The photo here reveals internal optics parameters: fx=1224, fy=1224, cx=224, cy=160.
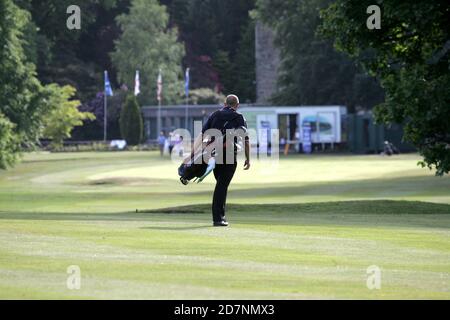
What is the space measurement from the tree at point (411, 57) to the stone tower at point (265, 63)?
282 feet

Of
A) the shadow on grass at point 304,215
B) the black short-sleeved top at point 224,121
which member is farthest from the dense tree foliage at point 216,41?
the black short-sleeved top at point 224,121

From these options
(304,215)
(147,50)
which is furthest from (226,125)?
(147,50)

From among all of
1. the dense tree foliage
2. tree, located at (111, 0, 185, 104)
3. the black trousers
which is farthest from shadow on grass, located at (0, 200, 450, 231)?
the dense tree foliage

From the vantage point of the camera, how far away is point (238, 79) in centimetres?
12962

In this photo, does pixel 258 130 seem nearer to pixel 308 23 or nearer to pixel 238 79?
pixel 308 23

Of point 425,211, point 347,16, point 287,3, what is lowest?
point 425,211

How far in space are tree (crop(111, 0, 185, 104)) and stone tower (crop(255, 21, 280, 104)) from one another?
759 cm

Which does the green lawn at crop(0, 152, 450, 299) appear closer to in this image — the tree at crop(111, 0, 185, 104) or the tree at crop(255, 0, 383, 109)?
the tree at crop(255, 0, 383, 109)

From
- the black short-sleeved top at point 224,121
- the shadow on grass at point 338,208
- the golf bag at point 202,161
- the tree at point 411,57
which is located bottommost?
the shadow on grass at point 338,208

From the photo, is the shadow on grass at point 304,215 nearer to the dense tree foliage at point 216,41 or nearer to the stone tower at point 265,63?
the stone tower at point 265,63

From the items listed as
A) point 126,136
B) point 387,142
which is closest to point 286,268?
point 387,142

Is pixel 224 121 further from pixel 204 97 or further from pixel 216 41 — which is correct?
pixel 216 41

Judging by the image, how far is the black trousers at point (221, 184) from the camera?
19344 mm
